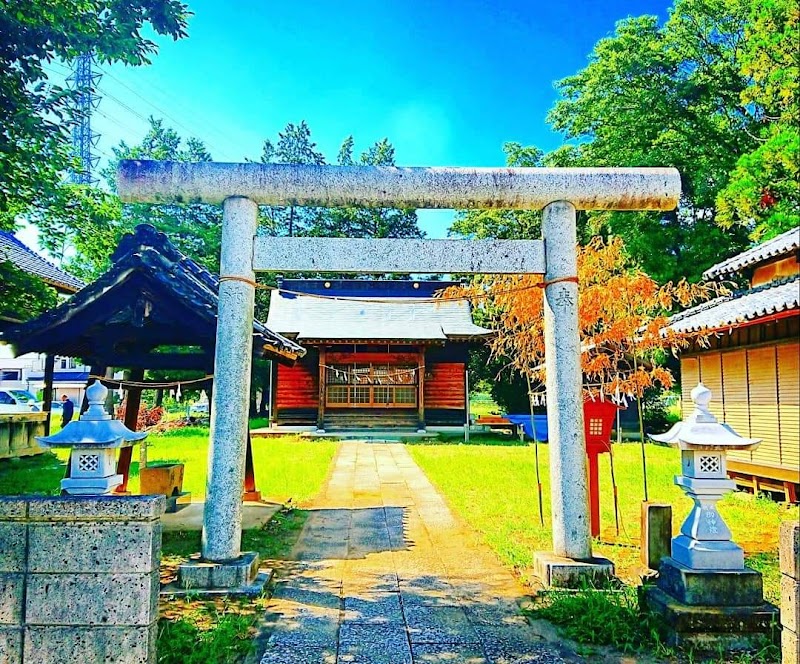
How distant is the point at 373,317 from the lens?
68.8ft

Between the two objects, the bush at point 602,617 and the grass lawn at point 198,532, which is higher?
the bush at point 602,617

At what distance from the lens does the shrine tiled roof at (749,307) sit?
188 cm

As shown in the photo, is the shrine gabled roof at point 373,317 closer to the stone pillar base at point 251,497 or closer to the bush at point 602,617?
the stone pillar base at point 251,497

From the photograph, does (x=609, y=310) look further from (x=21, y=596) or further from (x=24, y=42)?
(x=24, y=42)

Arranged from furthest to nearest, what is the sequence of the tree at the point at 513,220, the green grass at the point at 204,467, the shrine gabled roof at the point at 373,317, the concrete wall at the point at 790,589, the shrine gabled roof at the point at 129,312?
the tree at the point at 513,220, the shrine gabled roof at the point at 373,317, the green grass at the point at 204,467, the shrine gabled roof at the point at 129,312, the concrete wall at the point at 790,589

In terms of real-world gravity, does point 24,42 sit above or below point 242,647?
above

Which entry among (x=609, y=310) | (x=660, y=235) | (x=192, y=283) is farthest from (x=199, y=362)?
(x=660, y=235)

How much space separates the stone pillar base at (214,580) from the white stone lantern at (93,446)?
1256 millimetres

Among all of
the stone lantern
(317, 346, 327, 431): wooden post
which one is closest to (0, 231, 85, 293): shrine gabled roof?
(317, 346, 327, 431): wooden post

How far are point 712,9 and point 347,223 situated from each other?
23974 mm

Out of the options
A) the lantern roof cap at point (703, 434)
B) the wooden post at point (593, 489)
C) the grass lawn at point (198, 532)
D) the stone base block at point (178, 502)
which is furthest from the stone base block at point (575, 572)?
the stone base block at point (178, 502)

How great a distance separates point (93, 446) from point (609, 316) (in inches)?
222

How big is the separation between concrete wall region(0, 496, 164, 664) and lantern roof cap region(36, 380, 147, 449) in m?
0.56

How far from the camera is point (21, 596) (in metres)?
2.99
